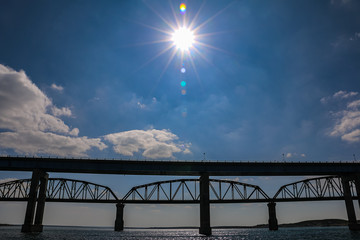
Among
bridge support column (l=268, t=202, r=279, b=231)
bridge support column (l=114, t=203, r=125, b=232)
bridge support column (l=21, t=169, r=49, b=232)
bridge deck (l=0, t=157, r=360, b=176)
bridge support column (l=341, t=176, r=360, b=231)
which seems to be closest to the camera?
bridge support column (l=21, t=169, r=49, b=232)

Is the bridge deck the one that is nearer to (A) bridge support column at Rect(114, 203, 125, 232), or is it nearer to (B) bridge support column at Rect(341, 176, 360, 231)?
(B) bridge support column at Rect(341, 176, 360, 231)

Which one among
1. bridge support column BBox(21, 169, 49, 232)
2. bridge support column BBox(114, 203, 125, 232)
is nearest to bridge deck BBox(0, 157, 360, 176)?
bridge support column BBox(21, 169, 49, 232)

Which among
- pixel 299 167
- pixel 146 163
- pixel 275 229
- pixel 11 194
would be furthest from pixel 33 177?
pixel 275 229

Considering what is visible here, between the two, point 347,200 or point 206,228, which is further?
point 347,200

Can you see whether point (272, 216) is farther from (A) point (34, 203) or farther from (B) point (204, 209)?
(A) point (34, 203)

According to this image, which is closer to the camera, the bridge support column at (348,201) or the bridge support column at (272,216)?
the bridge support column at (348,201)

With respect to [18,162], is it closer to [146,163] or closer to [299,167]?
[146,163]

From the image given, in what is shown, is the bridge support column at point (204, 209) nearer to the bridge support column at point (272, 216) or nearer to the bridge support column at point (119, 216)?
the bridge support column at point (119, 216)

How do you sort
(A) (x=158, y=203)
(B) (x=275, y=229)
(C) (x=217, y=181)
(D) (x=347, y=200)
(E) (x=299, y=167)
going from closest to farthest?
(E) (x=299, y=167), (D) (x=347, y=200), (A) (x=158, y=203), (C) (x=217, y=181), (B) (x=275, y=229)

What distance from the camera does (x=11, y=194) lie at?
94062mm

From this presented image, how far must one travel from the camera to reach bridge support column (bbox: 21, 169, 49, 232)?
6588cm

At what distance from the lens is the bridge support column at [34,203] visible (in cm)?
6588

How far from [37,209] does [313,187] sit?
83011 mm

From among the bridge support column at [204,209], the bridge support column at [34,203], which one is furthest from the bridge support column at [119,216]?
the bridge support column at [204,209]
